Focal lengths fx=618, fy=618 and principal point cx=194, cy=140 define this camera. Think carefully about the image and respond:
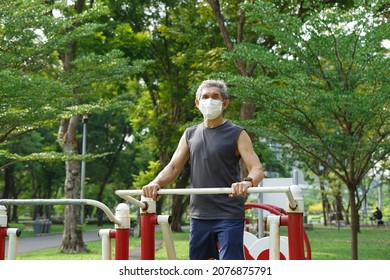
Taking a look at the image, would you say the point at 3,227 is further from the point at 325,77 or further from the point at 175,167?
the point at 325,77

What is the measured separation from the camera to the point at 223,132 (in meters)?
3.53

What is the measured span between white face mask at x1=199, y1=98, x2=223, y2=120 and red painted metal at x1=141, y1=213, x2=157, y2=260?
0.73 meters

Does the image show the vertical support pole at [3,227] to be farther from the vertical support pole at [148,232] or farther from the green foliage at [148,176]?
the green foliage at [148,176]

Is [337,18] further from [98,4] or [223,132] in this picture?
[223,132]

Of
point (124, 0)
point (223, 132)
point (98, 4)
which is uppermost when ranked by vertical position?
point (124, 0)

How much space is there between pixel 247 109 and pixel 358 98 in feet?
14.1

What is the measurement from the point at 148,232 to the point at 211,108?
85 cm

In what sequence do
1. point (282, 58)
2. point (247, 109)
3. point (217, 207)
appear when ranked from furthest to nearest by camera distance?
point (247, 109) → point (282, 58) → point (217, 207)

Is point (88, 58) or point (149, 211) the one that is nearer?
point (149, 211)

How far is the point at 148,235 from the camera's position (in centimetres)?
310

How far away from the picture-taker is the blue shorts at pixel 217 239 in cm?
332

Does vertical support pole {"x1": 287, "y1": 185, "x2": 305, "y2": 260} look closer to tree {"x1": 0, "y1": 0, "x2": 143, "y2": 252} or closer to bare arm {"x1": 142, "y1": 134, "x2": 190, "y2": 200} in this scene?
bare arm {"x1": 142, "y1": 134, "x2": 190, "y2": 200}

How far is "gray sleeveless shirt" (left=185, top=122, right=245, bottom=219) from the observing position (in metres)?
3.40
